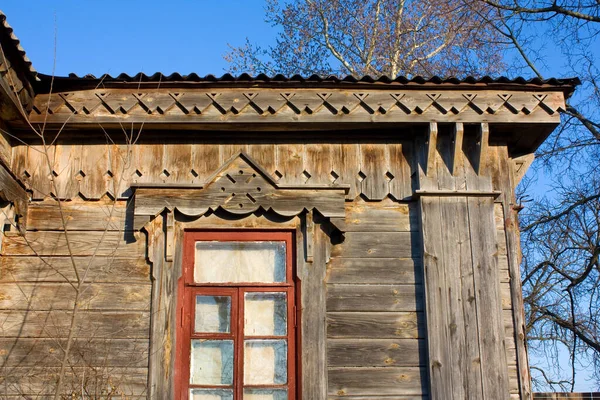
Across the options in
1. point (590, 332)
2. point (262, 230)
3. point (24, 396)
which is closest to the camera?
point (24, 396)

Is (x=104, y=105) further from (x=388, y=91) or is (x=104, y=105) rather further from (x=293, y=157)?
(x=388, y=91)

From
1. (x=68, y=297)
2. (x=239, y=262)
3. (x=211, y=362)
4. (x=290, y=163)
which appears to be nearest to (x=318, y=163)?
(x=290, y=163)

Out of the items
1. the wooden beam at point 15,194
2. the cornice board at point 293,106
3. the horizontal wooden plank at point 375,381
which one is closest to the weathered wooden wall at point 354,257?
the horizontal wooden plank at point 375,381

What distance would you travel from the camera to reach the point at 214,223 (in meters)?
6.72

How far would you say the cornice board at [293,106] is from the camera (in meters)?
6.80

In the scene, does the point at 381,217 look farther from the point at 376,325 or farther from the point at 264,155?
the point at 264,155

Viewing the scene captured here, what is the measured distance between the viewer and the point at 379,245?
6.76 meters

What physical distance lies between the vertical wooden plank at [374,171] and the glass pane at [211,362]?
185cm

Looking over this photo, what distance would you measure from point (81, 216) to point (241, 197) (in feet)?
4.77

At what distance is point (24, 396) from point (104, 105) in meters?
2.60

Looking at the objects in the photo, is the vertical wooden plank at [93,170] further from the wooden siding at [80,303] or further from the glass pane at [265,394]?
the glass pane at [265,394]

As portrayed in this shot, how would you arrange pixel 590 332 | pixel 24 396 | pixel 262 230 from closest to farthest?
pixel 24 396 → pixel 262 230 → pixel 590 332

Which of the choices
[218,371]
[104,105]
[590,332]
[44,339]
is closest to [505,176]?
[218,371]

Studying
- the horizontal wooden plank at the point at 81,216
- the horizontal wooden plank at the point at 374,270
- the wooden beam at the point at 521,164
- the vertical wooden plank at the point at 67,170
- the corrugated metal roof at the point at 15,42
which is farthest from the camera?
the wooden beam at the point at 521,164
